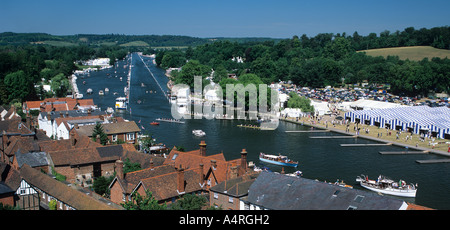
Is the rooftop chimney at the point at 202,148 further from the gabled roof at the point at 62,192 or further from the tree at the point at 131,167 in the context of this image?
the gabled roof at the point at 62,192

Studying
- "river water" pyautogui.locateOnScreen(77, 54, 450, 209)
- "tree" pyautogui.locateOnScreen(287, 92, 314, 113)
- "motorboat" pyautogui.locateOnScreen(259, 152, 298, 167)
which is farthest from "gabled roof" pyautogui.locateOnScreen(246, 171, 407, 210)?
"tree" pyautogui.locateOnScreen(287, 92, 314, 113)

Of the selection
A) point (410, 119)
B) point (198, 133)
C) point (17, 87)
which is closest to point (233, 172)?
point (198, 133)

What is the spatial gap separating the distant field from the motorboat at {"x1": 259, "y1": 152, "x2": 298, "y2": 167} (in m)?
104

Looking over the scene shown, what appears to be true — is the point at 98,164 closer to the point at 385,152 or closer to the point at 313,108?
the point at 385,152

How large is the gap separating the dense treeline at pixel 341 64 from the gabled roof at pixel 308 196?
235ft

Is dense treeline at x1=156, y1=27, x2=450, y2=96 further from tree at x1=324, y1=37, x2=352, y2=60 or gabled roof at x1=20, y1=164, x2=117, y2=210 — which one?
gabled roof at x1=20, y1=164, x2=117, y2=210

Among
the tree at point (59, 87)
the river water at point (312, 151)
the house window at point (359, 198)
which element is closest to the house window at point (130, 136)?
the river water at point (312, 151)

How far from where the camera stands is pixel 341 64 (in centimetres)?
12150

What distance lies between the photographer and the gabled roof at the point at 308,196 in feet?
74.1

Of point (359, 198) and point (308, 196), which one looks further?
point (308, 196)

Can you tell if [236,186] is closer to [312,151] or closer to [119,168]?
[119,168]

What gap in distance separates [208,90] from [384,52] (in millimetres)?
81403

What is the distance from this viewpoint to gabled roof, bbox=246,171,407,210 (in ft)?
74.1

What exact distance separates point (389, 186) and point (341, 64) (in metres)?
89.6
